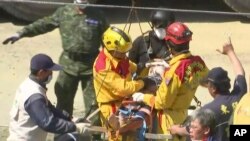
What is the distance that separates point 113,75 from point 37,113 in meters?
0.90

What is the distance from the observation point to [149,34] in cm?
953

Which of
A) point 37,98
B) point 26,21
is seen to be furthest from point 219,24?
point 37,98

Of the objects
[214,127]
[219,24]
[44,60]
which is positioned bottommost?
[214,127]

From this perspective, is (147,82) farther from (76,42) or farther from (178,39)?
(76,42)

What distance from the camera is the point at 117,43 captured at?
8.54 meters

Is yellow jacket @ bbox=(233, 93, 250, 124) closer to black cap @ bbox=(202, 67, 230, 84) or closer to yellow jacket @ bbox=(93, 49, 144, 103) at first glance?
black cap @ bbox=(202, 67, 230, 84)

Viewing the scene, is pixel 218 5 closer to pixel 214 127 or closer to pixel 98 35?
pixel 98 35

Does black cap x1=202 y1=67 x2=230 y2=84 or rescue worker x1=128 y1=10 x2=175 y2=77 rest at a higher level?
rescue worker x1=128 y1=10 x2=175 y2=77

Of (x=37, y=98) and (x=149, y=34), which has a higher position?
(x=149, y=34)

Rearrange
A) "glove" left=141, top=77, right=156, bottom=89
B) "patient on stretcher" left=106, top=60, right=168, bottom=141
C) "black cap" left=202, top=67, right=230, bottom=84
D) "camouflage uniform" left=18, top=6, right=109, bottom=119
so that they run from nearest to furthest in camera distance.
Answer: "black cap" left=202, top=67, right=230, bottom=84 → "patient on stretcher" left=106, top=60, right=168, bottom=141 → "glove" left=141, top=77, right=156, bottom=89 → "camouflage uniform" left=18, top=6, right=109, bottom=119

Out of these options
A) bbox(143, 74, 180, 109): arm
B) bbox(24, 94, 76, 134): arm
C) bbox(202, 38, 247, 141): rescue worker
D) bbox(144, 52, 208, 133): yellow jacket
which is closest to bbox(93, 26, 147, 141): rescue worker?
bbox(144, 52, 208, 133): yellow jacket

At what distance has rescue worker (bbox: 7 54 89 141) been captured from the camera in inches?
316

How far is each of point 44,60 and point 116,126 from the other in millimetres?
898

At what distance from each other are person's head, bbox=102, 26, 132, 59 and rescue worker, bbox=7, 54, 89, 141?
542mm
